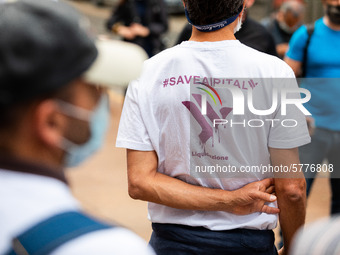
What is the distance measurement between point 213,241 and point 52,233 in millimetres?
1219

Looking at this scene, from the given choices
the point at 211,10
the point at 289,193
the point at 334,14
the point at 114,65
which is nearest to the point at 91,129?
the point at 114,65

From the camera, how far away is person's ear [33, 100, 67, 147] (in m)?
1.21

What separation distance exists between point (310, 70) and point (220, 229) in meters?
2.11

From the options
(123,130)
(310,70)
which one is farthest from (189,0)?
(310,70)

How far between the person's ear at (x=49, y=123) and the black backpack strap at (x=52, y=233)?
0.19 metres

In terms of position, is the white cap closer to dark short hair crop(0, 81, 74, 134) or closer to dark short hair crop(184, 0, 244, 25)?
dark short hair crop(0, 81, 74, 134)

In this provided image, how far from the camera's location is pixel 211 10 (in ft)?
7.16

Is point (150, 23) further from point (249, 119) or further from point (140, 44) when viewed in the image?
point (249, 119)

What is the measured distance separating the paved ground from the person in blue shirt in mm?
844

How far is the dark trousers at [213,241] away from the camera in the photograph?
7.31 ft

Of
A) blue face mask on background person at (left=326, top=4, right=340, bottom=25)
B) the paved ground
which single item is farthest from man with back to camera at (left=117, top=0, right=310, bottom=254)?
the paved ground

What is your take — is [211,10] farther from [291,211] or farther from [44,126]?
[44,126]

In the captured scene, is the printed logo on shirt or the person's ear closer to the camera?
the person's ear

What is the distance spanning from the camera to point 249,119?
2.16 m
